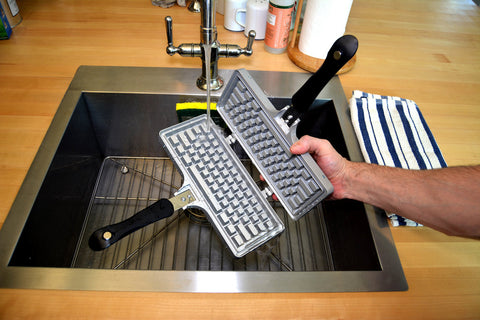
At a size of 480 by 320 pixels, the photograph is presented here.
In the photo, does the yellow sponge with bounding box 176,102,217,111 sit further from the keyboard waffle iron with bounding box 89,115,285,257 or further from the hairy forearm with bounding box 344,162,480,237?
the hairy forearm with bounding box 344,162,480,237

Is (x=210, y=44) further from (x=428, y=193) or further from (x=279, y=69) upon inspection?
(x=428, y=193)

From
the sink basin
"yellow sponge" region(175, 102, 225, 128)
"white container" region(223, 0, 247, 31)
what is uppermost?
"white container" region(223, 0, 247, 31)

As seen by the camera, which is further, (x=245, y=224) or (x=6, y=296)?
(x=245, y=224)

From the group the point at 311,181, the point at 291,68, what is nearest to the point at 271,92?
the point at 291,68

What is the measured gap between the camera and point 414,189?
0.71m

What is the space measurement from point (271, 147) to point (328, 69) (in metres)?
0.23

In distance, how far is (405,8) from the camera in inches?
56.7

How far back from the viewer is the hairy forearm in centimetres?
65

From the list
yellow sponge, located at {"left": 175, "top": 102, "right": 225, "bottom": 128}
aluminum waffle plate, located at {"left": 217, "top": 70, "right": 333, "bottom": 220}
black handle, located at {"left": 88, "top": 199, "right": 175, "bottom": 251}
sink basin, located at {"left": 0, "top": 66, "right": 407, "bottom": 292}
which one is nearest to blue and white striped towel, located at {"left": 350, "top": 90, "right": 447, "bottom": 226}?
sink basin, located at {"left": 0, "top": 66, "right": 407, "bottom": 292}

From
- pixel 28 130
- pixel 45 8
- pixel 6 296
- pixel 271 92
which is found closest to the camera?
pixel 6 296

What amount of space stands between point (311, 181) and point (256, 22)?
2.12ft

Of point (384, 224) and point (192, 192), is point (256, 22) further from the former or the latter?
point (384, 224)

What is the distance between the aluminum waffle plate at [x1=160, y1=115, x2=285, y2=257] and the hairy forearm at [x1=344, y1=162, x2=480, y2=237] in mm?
231

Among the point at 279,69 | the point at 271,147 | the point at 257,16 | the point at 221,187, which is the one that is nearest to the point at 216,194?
the point at 221,187
